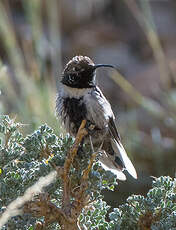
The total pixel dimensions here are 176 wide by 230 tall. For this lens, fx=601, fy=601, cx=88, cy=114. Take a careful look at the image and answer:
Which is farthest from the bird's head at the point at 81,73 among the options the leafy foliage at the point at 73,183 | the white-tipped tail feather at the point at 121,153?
the leafy foliage at the point at 73,183

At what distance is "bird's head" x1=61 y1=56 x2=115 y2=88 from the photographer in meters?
3.45

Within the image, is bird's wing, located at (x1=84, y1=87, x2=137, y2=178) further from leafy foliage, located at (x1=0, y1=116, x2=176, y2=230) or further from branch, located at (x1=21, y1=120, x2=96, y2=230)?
branch, located at (x1=21, y1=120, x2=96, y2=230)

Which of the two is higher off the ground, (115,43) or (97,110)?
(115,43)

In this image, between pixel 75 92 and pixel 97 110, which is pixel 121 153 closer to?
pixel 97 110

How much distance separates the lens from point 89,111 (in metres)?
3.29

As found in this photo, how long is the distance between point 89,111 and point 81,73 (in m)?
0.28

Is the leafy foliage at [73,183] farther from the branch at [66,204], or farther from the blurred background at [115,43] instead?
the blurred background at [115,43]

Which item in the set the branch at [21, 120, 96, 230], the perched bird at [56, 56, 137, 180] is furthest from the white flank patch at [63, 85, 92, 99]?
the branch at [21, 120, 96, 230]

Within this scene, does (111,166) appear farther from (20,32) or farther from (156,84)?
(20,32)

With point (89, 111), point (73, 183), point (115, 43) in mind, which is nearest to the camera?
point (73, 183)

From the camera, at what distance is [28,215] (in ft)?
7.78

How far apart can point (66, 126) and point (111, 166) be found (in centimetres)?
34

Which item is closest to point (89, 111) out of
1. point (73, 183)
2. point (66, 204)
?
point (73, 183)

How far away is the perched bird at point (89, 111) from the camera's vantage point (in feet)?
10.8
